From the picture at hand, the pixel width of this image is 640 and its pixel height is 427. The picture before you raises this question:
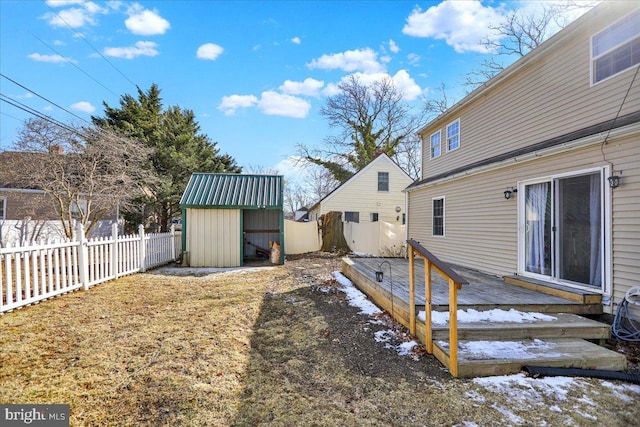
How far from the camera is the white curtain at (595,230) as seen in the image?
14.4 ft

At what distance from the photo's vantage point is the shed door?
975 cm

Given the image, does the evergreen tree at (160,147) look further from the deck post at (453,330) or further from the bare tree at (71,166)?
the deck post at (453,330)

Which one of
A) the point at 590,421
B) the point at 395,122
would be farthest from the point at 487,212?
the point at 395,122

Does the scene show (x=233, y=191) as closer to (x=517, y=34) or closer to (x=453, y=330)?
(x=453, y=330)

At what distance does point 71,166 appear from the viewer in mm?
10742

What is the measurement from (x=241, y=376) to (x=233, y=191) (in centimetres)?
828

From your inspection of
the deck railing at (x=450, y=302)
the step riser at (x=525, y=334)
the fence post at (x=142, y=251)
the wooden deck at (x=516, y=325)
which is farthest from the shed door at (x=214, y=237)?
the step riser at (x=525, y=334)

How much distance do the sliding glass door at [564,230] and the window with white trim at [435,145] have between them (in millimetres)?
4229

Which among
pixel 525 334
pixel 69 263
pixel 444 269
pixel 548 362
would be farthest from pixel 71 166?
pixel 548 362

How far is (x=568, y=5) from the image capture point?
8797 mm

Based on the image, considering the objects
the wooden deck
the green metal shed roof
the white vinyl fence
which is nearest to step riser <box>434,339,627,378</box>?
the wooden deck

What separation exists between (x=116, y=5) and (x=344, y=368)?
10.4m

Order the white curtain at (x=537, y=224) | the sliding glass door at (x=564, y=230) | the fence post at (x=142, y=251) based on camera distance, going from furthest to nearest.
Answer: the fence post at (x=142, y=251), the white curtain at (x=537, y=224), the sliding glass door at (x=564, y=230)

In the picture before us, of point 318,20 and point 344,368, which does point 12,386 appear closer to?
point 344,368
